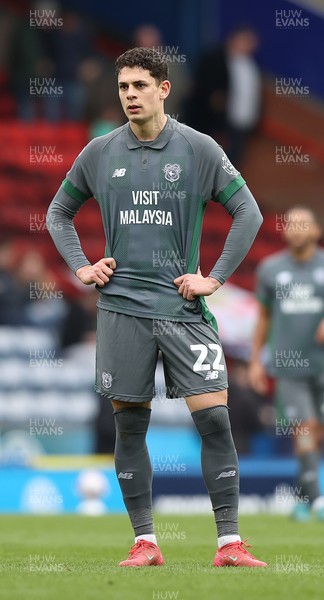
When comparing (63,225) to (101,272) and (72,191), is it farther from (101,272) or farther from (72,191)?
(101,272)

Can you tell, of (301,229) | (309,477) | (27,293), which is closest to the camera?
(309,477)

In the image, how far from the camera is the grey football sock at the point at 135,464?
6.58 metres

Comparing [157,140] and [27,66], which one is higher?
[27,66]

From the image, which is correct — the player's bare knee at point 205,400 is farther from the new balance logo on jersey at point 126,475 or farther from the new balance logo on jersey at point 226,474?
the new balance logo on jersey at point 126,475

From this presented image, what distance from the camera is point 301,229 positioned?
437 inches

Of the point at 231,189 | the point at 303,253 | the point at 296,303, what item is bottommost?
the point at 296,303

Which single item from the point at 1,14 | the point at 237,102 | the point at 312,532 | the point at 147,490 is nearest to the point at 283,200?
the point at 237,102

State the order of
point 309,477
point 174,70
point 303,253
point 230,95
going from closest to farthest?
point 309,477
point 303,253
point 230,95
point 174,70

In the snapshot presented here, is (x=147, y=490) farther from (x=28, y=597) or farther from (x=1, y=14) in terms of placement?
(x=1, y=14)

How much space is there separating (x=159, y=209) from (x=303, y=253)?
5.08 m

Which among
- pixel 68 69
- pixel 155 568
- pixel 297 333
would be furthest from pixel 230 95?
pixel 155 568

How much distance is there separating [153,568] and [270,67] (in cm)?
1494

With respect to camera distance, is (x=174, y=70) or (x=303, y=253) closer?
(x=303, y=253)

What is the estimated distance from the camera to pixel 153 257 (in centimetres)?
646
